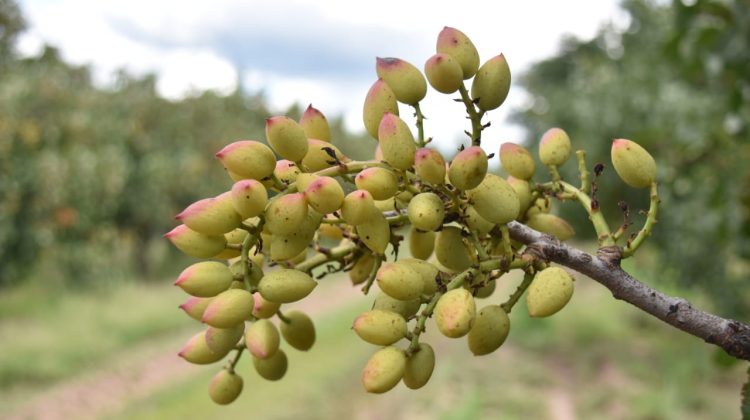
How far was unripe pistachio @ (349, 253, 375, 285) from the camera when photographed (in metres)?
1.03

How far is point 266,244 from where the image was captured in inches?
39.2

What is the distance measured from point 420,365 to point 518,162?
330mm

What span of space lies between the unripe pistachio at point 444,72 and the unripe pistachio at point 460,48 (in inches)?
1.2

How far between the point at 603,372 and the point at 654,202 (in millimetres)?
6716

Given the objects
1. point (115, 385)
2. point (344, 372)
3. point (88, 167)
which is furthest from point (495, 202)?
point (88, 167)

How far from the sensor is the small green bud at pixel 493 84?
956 mm

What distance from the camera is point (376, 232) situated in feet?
2.91

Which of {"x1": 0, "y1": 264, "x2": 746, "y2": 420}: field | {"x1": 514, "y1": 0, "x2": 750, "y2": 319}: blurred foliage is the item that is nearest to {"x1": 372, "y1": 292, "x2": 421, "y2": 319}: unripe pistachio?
{"x1": 514, "y1": 0, "x2": 750, "y2": 319}: blurred foliage

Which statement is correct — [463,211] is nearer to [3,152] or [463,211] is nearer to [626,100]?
[626,100]

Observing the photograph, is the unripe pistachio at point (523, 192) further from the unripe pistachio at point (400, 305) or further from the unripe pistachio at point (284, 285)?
the unripe pistachio at point (284, 285)

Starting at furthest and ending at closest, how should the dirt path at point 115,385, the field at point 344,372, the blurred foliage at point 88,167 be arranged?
the blurred foliage at point 88,167 → the dirt path at point 115,385 → the field at point 344,372

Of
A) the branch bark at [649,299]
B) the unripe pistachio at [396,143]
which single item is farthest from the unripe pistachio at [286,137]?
the branch bark at [649,299]

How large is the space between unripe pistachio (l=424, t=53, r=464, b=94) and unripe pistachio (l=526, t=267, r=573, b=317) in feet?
0.88

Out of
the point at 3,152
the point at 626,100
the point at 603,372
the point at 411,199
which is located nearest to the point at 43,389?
the point at 3,152
